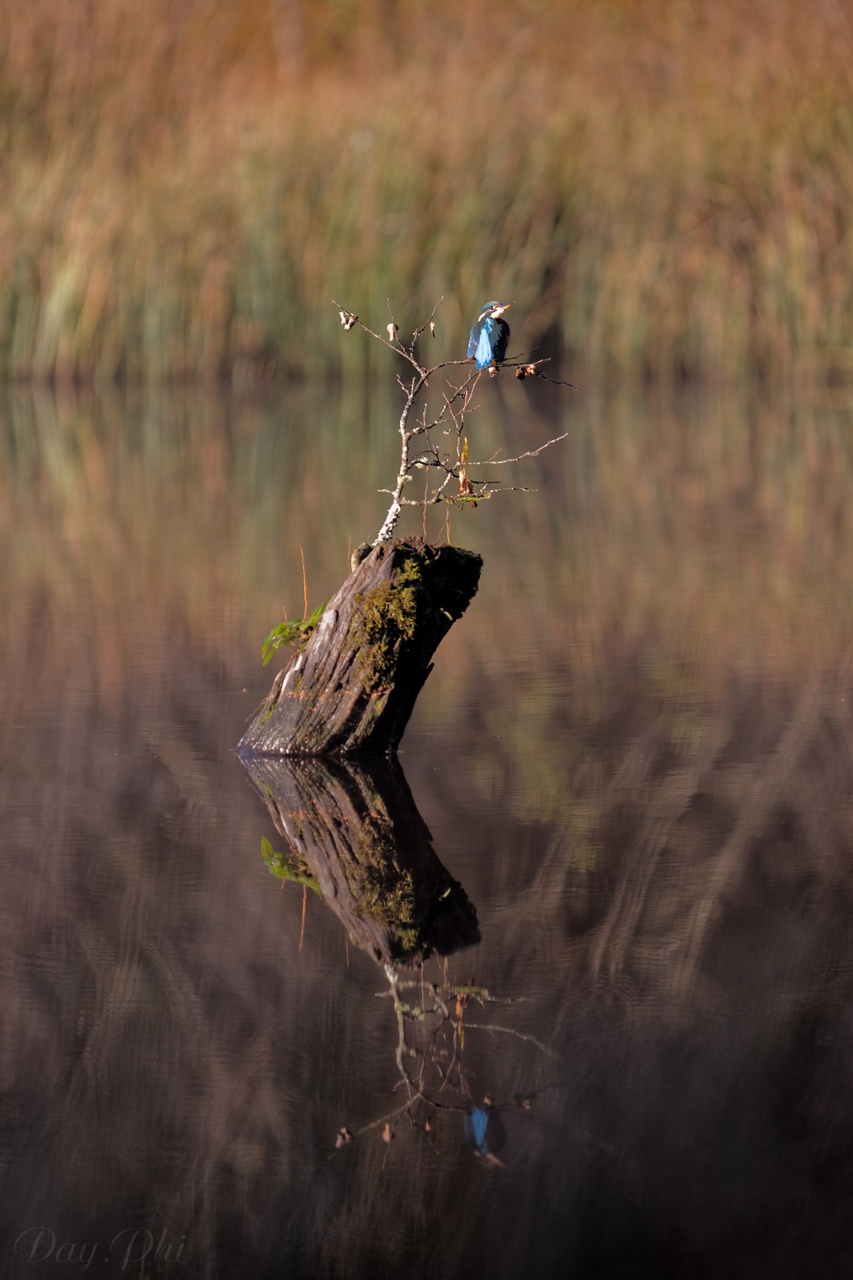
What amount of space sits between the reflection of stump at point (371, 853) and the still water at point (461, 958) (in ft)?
0.03

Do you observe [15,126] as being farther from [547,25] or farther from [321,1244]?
[321,1244]

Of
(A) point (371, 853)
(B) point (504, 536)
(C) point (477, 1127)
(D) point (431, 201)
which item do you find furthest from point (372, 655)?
(D) point (431, 201)

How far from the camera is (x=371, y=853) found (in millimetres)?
1989

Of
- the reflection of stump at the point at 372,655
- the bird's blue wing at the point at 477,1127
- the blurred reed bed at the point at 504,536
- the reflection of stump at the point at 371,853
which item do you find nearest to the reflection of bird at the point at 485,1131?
the bird's blue wing at the point at 477,1127

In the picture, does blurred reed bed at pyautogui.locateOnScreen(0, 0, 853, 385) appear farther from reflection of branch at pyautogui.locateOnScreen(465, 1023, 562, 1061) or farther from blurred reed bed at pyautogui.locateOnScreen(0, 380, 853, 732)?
reflection of branch at pyautogui.locateOnScreen(465, 1023, 562, 1061)

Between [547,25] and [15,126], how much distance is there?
11.9ft

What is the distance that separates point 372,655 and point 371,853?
44 cm

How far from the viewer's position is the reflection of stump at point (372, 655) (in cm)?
236

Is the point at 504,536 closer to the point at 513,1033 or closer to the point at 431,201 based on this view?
the point at 513,1033

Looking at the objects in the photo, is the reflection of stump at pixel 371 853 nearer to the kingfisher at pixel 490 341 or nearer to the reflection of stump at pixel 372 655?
the reflection of stump at pixel 372 655

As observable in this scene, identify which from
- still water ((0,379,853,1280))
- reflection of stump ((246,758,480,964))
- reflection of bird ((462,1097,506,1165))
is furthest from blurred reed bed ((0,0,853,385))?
reflection of bird ((462,1097,506,1165))

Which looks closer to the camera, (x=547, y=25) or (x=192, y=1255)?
(x=192, y=1255)

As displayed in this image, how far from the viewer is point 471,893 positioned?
5.99ft

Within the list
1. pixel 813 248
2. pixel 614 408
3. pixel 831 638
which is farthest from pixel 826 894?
pixel 813 248
